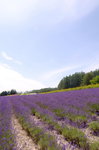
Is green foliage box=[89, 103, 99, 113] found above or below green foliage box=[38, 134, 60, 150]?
above

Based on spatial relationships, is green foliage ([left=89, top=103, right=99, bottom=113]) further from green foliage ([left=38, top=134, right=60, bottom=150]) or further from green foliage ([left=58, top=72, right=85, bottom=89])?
green foliage ([left=58, top=72, right=85, bottom=89])

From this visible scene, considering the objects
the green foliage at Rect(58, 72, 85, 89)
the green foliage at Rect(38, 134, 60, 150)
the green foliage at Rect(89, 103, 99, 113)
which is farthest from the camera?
the green foliage at Rect(58, 72, 85, 89)

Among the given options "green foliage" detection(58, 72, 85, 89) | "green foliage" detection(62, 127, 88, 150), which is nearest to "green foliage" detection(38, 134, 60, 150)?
"green foliage" detection(62, 127, 88, 150)

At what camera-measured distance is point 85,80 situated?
51281 millimetres

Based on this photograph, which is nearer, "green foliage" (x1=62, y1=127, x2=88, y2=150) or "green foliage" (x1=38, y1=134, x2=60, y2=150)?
"green foliage" (x1=38, y1=134, x2=60, y2=150)

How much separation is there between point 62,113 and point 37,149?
7.44 ft

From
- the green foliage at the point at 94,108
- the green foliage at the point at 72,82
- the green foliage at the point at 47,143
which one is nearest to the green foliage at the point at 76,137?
the green foliage at the point at 47,143

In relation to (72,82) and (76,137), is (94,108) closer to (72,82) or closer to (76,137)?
(76,137)

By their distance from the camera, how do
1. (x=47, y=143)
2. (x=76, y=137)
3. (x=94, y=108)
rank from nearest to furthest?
(x=47, y=143) → (x=76, y=137) → (x=94, y=108)

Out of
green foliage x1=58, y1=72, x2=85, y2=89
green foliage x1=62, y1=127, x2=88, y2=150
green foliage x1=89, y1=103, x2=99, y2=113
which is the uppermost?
green foliage x1=58, y1=72, x2=85, y2=89

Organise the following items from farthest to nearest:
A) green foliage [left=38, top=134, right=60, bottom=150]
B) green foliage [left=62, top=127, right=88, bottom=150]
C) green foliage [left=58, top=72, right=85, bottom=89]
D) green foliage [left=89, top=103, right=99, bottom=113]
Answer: green foliage [left=58, top=72, right=85, bottom=89] → green foliage [left=89, top=103, right=99, bottom=113] → green foliage [left=62, top=127, right=88, bottom=150] → green foliage [left=38, top=134, right=60, bottom=150]

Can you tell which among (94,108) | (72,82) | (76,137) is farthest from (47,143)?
(72,82)

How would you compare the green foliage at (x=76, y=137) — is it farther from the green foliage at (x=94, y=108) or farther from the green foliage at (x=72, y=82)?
the green foliage at (x=72, y=82)

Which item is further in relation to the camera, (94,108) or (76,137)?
(94,108)
